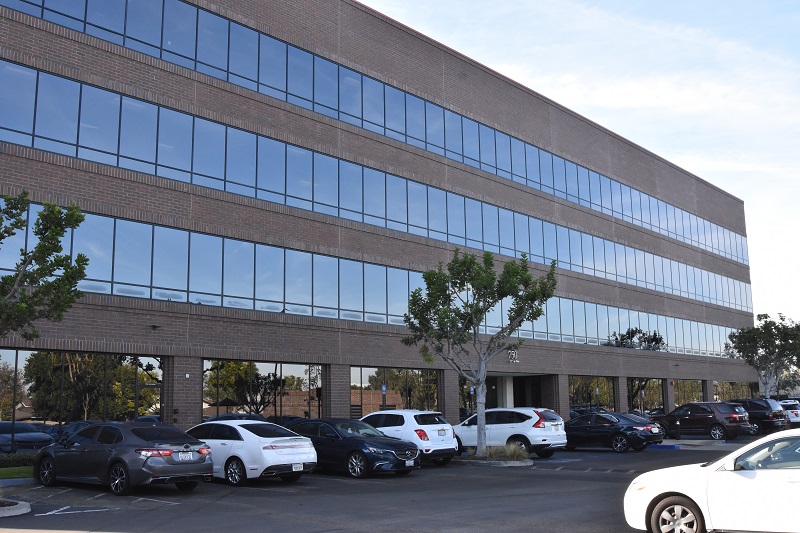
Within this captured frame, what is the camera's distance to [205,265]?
26031 mm

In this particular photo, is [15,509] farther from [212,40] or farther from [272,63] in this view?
[272,63]

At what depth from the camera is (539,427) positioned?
83.0ft

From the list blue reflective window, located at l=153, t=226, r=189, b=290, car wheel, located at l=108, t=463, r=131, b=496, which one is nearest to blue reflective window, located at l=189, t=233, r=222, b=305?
blue reflective window, located at l=153, t=226, r=189, b=290

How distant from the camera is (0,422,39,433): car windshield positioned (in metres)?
21.7

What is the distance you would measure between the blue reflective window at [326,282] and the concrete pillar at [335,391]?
2032mm

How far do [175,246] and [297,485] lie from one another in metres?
10.4

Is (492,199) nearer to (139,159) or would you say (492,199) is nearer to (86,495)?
(139,159)

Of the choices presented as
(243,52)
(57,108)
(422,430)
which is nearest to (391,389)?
(422,430)

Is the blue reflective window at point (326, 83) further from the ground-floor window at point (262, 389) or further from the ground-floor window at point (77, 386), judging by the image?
the ground-floor window at point (77, 386)

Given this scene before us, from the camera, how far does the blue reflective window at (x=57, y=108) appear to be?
22781 millimetres

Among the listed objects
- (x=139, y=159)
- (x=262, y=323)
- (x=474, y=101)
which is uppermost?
(x=474, y=101)

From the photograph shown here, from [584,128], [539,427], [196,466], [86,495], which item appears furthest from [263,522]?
[584,128]

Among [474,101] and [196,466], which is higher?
[474,101]

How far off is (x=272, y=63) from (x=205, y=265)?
7932 millimetres
